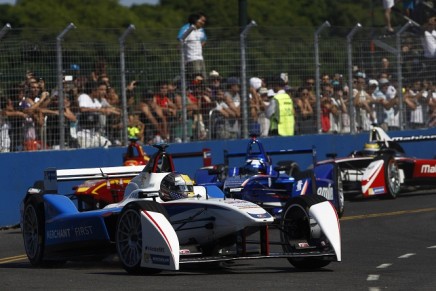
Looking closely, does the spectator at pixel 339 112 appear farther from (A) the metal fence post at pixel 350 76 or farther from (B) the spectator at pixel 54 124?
(B) the spectator at pixel 54 124

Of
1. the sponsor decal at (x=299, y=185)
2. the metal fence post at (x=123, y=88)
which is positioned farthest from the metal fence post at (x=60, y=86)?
the sponsor decal at (x=299, y=185)

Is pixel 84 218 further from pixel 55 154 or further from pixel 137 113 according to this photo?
pixel 137 113

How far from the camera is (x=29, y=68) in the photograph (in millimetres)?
18625

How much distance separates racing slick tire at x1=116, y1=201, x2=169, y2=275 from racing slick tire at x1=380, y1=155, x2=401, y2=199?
9395 mm

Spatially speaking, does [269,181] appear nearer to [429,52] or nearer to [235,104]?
[235,104]

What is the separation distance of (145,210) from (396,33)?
13.5m

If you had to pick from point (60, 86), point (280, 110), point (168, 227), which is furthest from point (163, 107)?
point (168, 227)

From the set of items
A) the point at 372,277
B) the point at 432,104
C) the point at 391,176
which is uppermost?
the point at 432,104

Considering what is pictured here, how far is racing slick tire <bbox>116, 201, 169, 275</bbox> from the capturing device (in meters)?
11.6

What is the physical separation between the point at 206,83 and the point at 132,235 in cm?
954

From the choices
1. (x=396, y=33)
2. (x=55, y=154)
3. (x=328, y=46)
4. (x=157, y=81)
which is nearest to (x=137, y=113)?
(x=157, y=81)

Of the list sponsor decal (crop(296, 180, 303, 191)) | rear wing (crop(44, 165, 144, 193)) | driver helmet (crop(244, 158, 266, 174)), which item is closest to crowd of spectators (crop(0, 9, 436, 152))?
driver helmet (crop(244, 158, 266, 174))

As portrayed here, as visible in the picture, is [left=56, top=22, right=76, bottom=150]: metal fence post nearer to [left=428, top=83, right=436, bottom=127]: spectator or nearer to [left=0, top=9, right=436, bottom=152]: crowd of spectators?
[left=0, top=9, right=436, bottom=152]: crowd of spectators

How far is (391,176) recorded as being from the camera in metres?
20.9
